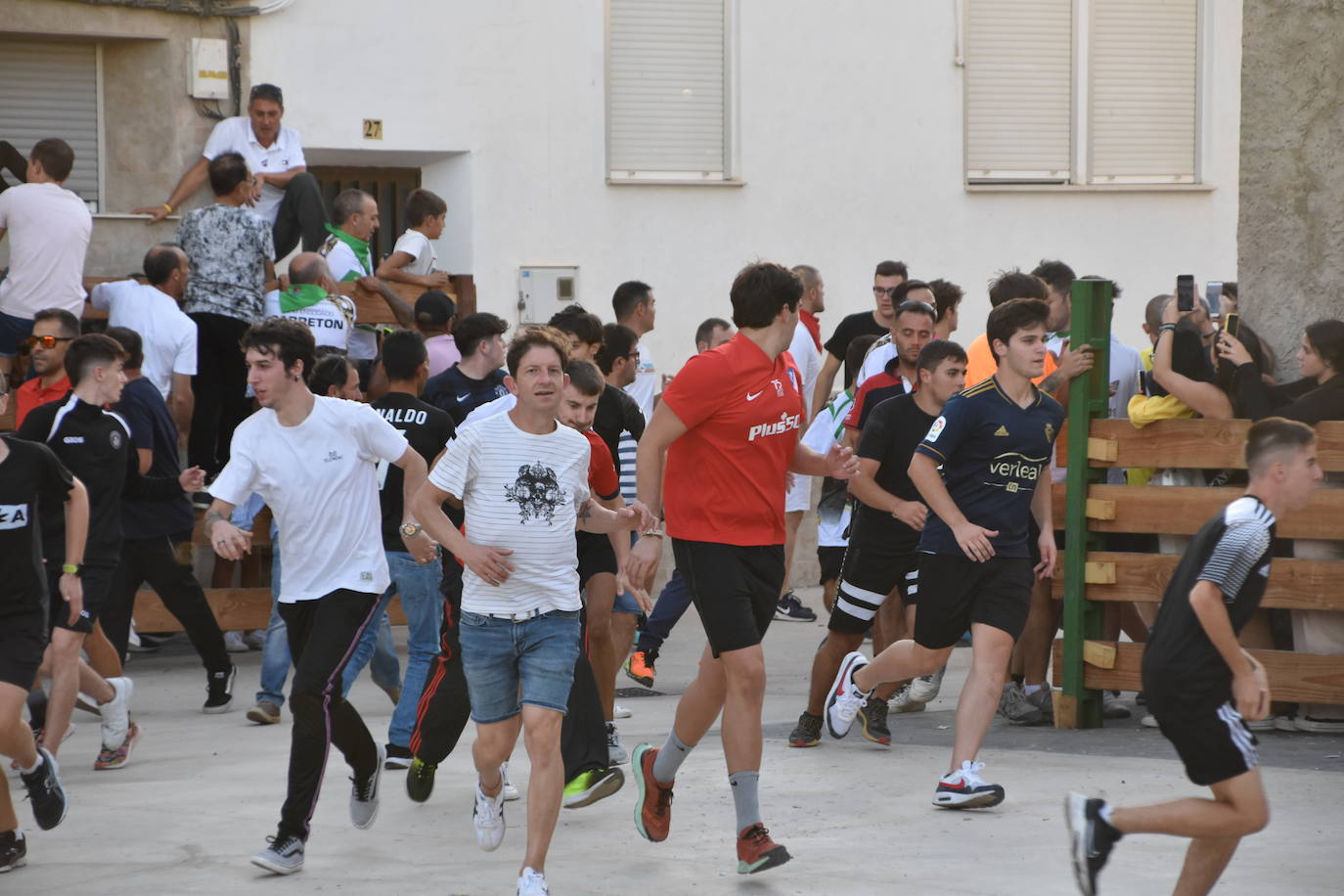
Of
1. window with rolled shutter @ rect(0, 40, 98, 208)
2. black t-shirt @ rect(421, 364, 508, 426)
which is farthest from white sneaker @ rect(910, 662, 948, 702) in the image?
window with rolled shutter @ rect(0, 40, 98, 208)

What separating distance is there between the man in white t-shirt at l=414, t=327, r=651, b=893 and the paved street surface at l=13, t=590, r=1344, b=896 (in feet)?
1.80

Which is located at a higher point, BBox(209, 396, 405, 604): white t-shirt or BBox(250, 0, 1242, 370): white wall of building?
BBox(250, 0, 1242, 370): white wall of building

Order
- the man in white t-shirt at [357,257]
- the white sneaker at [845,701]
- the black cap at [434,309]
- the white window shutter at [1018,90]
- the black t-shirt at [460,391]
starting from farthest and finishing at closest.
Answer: the white window shutter at [1018,90], the man in white t-shirt at [357,257], the black cap at [434,309], the black t-shirt at [460,391], the white sneaker at [845,701]

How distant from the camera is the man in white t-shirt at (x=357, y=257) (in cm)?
1155

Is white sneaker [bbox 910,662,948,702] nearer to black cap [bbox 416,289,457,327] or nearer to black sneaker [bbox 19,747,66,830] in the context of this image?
black cap [bbox 416,289,457,327]

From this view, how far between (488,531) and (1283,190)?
16.2 feet

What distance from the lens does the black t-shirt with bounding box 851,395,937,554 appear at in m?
7.82

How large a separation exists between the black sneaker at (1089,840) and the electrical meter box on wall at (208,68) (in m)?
10.2

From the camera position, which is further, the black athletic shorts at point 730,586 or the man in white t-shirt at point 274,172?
the man in white t-shirt at point 274,172

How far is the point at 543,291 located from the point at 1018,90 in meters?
4.81

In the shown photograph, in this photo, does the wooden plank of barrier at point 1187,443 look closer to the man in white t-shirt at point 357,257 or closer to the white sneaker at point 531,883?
the white sneaker at point 531,883

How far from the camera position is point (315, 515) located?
6.23 meters

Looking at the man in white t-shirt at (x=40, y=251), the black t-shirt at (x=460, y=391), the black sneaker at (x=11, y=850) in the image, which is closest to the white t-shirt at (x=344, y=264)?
the man in white t-shirt at (x=40, y=251)

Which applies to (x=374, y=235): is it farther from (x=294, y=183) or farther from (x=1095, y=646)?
(x=1095, y=646)
